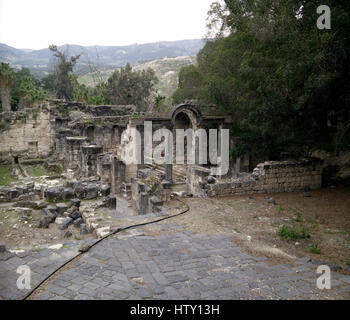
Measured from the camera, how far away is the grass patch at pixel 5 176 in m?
17.9

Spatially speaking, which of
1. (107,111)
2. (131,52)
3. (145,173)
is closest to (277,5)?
(145,173)

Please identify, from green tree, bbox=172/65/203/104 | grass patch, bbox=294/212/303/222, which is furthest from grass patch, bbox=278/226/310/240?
green tree, bbox=172/65/203/104

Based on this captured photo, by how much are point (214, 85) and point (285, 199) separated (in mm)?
8166

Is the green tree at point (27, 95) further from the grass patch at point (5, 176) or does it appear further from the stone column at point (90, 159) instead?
the stone column at point (90, 159)

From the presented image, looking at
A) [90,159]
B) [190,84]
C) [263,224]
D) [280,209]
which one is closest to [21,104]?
[190,84]

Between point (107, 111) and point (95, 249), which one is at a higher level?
point (107, 111)

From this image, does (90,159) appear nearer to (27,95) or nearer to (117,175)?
(117,175)

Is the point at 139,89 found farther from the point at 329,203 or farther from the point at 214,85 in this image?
the point at 329,203

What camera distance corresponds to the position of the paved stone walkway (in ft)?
Result: 16.4

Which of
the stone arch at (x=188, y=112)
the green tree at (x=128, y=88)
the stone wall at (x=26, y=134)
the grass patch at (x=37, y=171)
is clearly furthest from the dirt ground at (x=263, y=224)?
the green tree at (x=128, y=88)

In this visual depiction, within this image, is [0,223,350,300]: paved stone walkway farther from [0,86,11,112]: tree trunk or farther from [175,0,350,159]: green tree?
[0,86,11,112]: tree trunk
